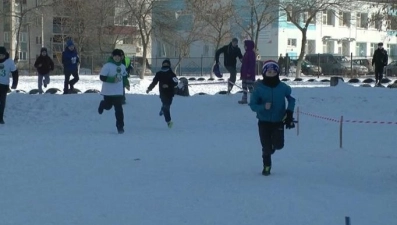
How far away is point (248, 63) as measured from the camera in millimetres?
19016

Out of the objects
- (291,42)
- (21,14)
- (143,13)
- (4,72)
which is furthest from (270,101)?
(291,42)

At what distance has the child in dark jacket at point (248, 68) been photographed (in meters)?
19.0

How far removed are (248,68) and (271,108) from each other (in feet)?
33.0

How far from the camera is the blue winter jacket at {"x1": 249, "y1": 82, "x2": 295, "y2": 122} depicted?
9.14m

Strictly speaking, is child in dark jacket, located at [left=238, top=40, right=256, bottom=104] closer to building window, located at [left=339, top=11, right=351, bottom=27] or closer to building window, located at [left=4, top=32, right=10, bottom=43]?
building window, located at [left=339, top=11, right=351, bottom=27]

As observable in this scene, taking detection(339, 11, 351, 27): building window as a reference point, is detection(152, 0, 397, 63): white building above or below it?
below

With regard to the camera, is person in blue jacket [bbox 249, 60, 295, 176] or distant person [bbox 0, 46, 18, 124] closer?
person in blue jacket [bbox 249, 60, 295, 176]

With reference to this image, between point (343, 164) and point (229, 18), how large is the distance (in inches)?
1453

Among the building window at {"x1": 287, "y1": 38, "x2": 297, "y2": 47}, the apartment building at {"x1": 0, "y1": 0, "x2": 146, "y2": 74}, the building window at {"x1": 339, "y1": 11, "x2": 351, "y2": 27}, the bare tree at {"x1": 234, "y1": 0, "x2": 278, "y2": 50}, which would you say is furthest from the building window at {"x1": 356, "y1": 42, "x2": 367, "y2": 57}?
the bare tree at {"x1": 234, "y1": 0, "x2": 278, "y2": 50}

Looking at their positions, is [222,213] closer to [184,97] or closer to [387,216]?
[387,216]

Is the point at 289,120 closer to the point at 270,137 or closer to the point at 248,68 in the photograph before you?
the point at 270,137

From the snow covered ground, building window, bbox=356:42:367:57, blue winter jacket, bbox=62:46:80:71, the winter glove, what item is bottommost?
the snow covered ground

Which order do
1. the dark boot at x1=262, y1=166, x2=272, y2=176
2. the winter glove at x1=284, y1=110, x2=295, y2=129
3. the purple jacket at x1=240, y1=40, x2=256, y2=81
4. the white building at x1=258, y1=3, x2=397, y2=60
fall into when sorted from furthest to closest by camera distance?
the white building at x1=258, y1=3, x2=397, y2=60 → the purple jacket at x1=240, y1=40, x2=256, y2=81 → the dark boot at x1=262, y1=166, x2=272, y2=176 → the winter glove at x1=284, y1=110, x2=295, y2=129

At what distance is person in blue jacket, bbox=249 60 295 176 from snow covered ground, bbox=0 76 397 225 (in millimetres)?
469
